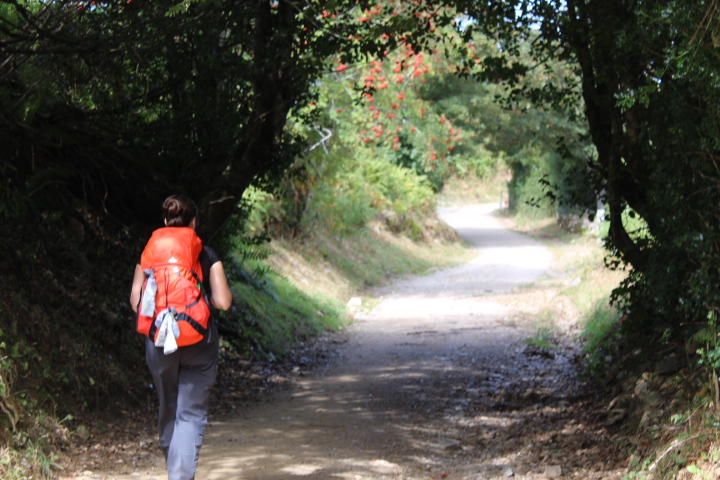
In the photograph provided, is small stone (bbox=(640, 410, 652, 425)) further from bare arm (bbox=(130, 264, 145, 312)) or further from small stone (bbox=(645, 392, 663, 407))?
bare arm (bbox=(130, 264, 145, 312))

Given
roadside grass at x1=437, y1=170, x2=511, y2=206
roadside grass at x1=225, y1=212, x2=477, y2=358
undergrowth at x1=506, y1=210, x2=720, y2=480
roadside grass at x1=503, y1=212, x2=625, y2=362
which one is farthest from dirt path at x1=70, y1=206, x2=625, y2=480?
roadside grass at x1=437, y1=170, x2=511, y2=206

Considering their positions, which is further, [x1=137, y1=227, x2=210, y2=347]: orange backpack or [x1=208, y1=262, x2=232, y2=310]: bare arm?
[x1=208, y1=262, x2=232, y2=310]: bare arm

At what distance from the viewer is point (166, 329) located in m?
4.24

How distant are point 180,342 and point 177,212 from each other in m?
0.82

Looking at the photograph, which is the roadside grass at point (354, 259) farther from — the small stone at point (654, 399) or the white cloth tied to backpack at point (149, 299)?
the white cloth tied to backpack at point (149, 299)

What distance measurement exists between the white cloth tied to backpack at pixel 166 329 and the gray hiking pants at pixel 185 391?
0.52 feet

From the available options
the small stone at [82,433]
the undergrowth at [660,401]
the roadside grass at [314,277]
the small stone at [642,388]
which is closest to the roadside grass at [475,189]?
the roadside grass at [314,277]

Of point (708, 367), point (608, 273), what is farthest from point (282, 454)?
point (608, 273)

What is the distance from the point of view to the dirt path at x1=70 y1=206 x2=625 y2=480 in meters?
6.00

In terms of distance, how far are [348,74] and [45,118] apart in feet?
38.1

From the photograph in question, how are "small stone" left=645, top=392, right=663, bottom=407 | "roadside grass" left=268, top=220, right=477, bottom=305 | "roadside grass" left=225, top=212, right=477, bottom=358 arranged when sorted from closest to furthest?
"small stone" left=645, top=392, right=663, bottom=407 < "roadside grass" left=225, top=212, right=477, bottom=358 < "roadside grass" left=268, top=220, right=477, bottom=305

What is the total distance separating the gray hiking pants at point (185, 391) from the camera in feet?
14.5

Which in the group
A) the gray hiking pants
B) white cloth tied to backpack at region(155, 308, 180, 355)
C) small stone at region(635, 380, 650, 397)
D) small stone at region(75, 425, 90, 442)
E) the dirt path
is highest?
white cloth tied to backpack at region(155, 308, 180, 355)

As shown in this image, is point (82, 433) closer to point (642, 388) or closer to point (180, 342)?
point (180, 342)
